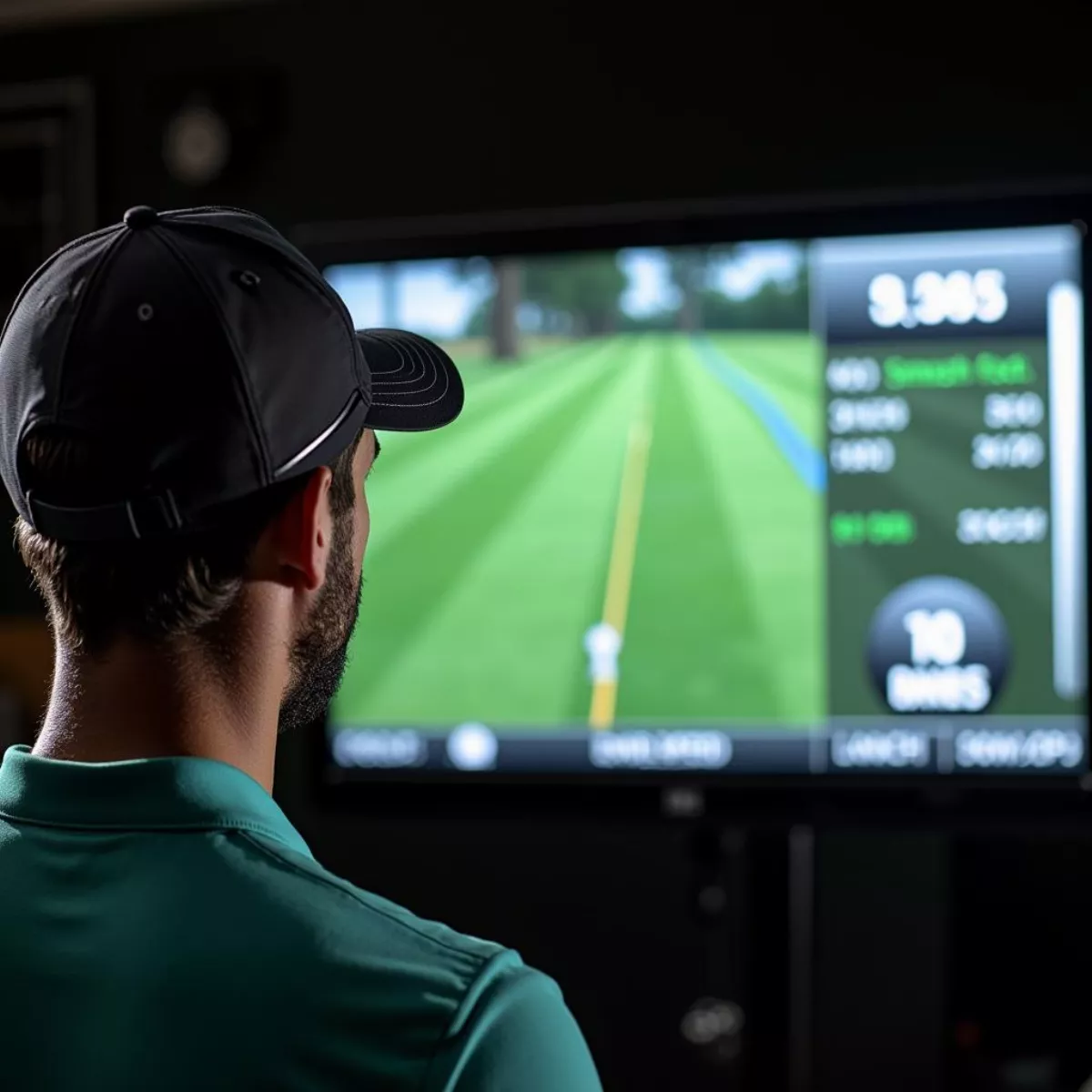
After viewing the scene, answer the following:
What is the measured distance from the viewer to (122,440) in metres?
0.76

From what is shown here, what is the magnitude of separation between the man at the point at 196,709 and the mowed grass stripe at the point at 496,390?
1.08 meters

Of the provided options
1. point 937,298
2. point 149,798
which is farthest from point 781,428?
point 149,798

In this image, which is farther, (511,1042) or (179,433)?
(179,433)

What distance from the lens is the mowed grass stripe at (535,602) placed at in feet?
6.46

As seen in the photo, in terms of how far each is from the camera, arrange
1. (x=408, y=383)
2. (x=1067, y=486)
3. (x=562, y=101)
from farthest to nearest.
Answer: (x=562, y=101) → (x=1067, y=486) → (x=408, y=383)

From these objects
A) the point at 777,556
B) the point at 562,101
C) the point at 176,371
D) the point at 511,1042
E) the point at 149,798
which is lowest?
the point at 511,1042

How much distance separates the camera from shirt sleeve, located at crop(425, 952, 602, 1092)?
0.64 m

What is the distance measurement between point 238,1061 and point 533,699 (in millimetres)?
1355

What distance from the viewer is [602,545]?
196cm

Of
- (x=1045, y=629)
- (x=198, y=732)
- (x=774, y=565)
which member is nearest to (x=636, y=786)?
(x=774, y=565)

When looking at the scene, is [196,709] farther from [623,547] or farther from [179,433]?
[623,547]

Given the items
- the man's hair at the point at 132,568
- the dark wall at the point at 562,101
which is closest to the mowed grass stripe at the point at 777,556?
the dark wall at the point at 562,101

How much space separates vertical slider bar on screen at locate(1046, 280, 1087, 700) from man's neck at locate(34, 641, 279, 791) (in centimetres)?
131

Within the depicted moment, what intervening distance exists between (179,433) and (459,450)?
1.29 m
